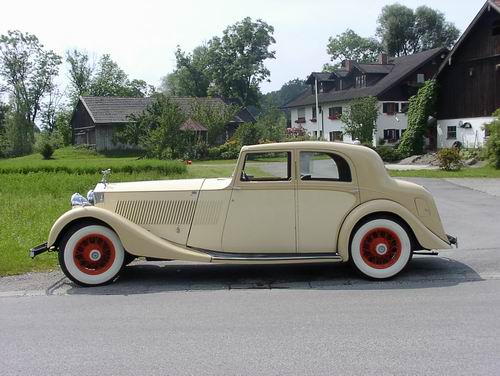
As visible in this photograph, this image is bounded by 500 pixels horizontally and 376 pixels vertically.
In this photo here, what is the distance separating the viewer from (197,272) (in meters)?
7.65

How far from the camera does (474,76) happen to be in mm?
40500

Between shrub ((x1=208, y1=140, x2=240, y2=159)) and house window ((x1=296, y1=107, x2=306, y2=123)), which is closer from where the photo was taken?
shrub ((x1=208, y1=140, x2=240, y2=159))

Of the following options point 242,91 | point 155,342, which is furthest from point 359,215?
point 242,91

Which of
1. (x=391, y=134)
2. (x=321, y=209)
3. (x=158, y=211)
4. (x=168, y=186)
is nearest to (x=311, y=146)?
(x=321, y=209)

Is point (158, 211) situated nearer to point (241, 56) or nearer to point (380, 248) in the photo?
point (380, 248)

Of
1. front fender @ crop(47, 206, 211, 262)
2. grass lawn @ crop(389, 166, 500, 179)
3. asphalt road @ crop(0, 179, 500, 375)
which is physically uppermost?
front fender @ crop(47, 206, 211, 262)

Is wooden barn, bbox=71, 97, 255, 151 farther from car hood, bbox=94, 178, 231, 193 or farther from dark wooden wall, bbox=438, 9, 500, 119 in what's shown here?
car hood, bbox=94, 178, 231, 193

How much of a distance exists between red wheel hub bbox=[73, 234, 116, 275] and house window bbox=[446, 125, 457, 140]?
39.7 meters

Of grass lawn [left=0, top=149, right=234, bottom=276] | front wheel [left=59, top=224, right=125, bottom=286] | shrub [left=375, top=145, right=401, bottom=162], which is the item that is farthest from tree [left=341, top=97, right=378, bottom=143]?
front wheel [left=59, top=224, right=125, bottom=286]

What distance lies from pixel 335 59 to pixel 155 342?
9099cm

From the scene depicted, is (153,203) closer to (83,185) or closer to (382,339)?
(382,339)

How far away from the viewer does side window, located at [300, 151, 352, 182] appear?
23.1 ft

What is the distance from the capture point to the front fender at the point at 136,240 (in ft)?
22.5

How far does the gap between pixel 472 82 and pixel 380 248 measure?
3761 centimetres
